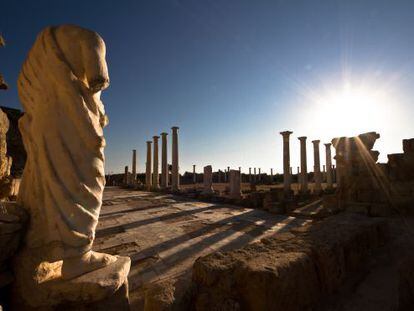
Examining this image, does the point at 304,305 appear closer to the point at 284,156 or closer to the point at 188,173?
the point at 284,156

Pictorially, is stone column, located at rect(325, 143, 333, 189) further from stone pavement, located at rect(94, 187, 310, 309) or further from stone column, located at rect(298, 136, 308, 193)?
stone pavement, located at rect(94, 187, 310, 309)

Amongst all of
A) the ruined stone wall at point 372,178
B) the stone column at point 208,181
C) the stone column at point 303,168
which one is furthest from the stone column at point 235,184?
the stone column at point 303,168

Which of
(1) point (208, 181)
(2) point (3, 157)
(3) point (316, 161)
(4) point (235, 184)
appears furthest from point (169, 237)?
(3) point (316, 161)

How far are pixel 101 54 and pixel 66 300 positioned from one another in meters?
2.00

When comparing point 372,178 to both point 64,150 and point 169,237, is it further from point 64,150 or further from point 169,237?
point 64,150

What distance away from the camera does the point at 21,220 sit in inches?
68.8

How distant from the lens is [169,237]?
5.32 m

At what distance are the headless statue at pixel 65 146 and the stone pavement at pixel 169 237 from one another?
1.28 m

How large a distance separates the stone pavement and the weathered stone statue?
1.27 metres

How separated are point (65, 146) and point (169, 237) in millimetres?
4069

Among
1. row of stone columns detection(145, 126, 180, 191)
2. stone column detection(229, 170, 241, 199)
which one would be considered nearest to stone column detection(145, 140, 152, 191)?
row of stone columns detection(145, 126, 180, 191)

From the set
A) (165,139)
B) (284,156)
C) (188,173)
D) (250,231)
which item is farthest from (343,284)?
(188,173)

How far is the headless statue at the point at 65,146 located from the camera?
1724mm

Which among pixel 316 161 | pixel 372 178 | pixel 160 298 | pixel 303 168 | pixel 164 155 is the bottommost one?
pixel 160 298
